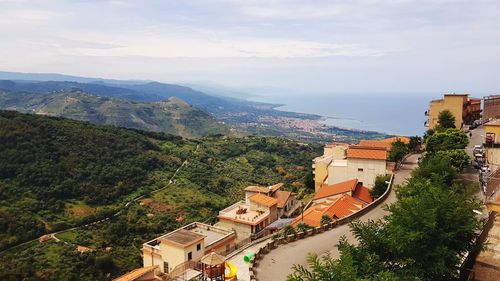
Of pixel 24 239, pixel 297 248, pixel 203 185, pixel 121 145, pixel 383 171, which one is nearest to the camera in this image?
pixel 297 248

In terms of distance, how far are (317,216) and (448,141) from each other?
1152cm

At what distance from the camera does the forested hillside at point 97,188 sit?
37.2m

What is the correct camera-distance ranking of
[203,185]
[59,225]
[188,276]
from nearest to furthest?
[188,276] < [59,225] < [203,185]

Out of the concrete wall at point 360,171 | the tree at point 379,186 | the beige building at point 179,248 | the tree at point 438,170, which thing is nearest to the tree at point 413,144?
the concrete wall at point 360,171

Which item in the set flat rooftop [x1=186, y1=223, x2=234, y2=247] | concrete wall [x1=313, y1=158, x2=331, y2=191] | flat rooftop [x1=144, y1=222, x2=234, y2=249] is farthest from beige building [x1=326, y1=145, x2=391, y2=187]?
flat rooftop [x1=144, y1=222, x2=234, y2=249]

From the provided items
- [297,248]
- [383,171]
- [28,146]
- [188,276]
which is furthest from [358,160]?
[28,146]

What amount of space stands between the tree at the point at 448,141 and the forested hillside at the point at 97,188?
1348 cm

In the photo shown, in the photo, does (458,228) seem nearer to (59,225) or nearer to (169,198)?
(59,225)

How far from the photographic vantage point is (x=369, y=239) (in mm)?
11125

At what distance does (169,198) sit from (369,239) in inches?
1841

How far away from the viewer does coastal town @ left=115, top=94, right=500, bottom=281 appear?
15773 mm

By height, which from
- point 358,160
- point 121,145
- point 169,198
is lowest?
point 169,198

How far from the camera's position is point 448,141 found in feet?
91.9

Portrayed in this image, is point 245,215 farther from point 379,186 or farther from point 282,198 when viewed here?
point 379,186
